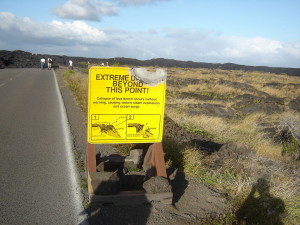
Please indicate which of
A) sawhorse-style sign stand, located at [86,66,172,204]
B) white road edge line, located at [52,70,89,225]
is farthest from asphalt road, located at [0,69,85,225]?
sawhorse-style sign stand, located at [86,66,172,204]

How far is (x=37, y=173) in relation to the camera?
5574 mm

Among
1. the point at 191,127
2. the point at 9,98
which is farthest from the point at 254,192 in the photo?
the point at 9,98

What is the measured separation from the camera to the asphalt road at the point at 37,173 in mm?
4203

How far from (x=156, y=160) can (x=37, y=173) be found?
2.13 metres

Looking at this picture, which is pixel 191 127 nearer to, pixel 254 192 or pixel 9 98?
pixel 254 192

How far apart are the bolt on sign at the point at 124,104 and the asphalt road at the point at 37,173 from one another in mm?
999

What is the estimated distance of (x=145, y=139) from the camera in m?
5.12

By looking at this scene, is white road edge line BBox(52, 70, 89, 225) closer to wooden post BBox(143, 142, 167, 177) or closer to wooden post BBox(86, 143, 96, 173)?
wooden post BBox(86, 143, 96, 173)

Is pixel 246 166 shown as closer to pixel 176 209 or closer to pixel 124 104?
pixel 176 209

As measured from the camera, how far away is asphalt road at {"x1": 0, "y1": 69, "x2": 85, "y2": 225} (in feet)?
13.8

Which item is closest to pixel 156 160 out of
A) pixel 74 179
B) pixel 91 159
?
pixel 91 159

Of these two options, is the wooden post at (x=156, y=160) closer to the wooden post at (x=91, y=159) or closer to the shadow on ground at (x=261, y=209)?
the wooden post at (x=91, y=159)

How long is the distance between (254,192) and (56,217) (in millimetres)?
2951

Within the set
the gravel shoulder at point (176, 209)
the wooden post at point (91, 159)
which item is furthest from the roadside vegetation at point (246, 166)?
the wooden post at point (91, 159)
